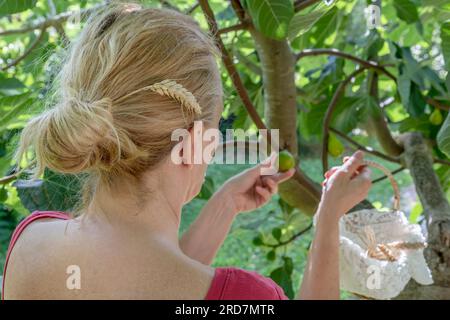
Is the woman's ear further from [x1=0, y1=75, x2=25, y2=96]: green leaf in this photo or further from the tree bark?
[x1=0, y1=75, x2=25, y2=96]: green leaf

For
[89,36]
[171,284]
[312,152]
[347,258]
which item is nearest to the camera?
[171,284]

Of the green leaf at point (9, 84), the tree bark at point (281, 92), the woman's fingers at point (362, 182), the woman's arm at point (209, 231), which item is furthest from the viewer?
the green leaf at point (9, 84)

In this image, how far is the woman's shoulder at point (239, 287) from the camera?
2.93 ft

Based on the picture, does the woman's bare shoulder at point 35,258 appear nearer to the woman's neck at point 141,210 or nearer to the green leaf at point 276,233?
the woman's neck at point 141,210

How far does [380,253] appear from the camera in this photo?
4.07ft

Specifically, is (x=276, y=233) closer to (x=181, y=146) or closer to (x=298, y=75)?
(x=298, y=75)

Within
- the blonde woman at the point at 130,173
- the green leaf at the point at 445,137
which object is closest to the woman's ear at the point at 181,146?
the blonde woman at the point at 130,173

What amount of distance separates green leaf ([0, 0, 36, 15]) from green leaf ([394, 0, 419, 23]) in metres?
0.99

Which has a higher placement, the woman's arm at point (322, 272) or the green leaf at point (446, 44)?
the green leaf at point (446, 44)

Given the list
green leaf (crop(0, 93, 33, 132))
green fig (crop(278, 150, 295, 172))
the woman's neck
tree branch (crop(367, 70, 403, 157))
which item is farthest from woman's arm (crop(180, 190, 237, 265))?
tree branch (crop(367, 70, 403, 157))

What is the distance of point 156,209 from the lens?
3.23 ft

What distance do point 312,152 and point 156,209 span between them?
5677 millimetres

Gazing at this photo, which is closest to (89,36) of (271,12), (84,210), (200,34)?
(200,34)

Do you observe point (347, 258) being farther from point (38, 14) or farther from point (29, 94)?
point (38, 14)
